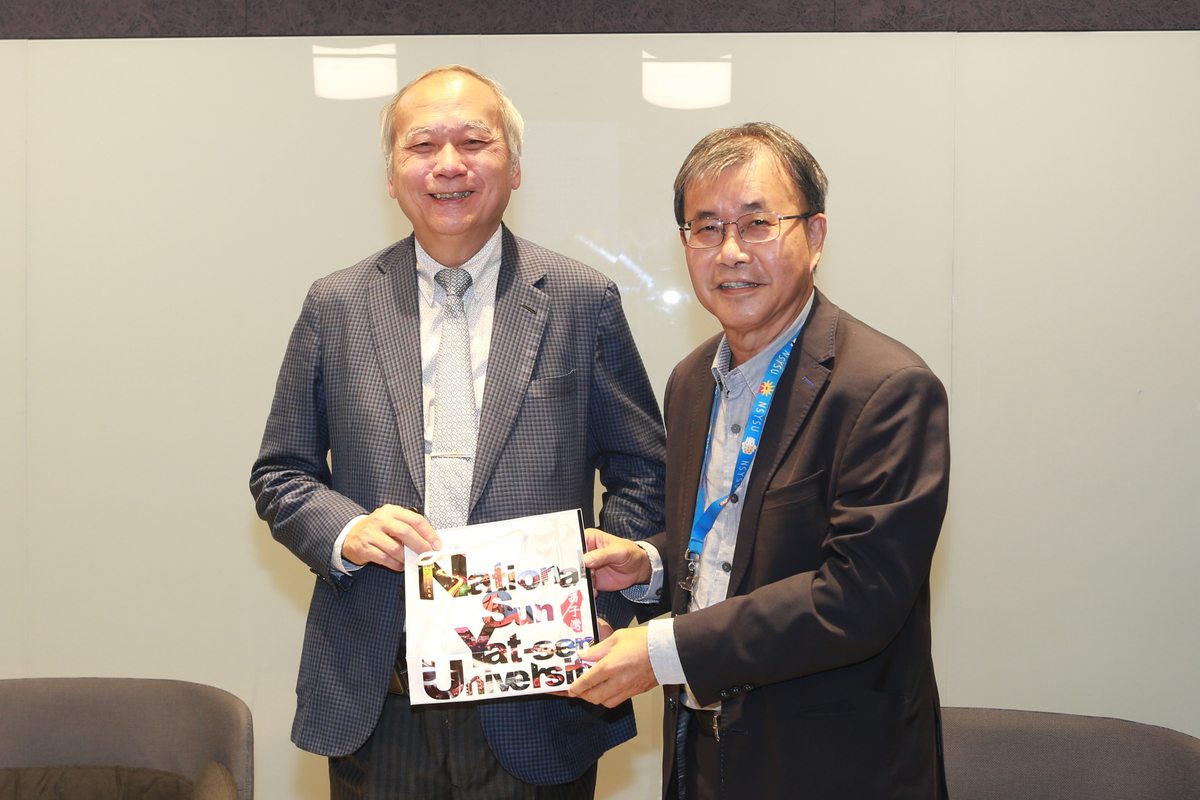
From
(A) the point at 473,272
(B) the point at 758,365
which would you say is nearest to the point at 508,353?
(A) the point at 473,272

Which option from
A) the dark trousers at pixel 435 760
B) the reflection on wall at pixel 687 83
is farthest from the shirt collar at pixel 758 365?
the reflection on wall at pixel 687 83

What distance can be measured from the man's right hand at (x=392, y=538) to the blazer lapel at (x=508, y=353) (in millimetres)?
160

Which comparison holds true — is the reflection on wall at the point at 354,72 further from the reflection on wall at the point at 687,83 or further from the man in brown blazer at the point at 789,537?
the man in brown blazer at the point at 789,537

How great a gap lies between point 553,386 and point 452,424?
Answer: 0.24 meters

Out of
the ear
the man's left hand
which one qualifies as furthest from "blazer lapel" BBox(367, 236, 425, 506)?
the ear

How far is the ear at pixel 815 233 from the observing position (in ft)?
6.16

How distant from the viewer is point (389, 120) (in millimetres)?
2205

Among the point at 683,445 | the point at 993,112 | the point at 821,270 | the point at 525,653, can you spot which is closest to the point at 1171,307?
the point at 993,112

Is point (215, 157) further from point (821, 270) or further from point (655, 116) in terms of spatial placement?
point (821, 270)

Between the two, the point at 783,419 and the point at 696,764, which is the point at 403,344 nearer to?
the point at 783,419

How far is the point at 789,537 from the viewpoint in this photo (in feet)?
5.59

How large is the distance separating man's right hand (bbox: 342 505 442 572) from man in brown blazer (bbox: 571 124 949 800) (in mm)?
355

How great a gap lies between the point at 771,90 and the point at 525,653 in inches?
104

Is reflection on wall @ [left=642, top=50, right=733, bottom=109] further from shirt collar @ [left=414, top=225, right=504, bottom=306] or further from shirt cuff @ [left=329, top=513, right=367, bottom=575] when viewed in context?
shirt cuff @ [left=329, top=513, right=367, bottom=575]
